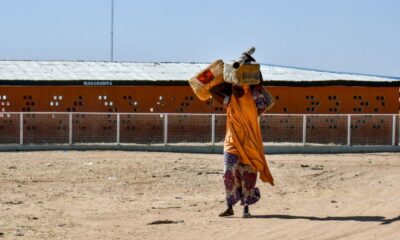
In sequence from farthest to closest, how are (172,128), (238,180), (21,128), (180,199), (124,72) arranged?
1. (124,72)
2. (172,128)
3. (21,128)
4. (180,199)
5. (238,180)

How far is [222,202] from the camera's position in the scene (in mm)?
15172

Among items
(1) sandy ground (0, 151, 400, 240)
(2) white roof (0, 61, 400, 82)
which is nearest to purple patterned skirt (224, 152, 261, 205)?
(1) sandy ground (0, 151, 400, 240)

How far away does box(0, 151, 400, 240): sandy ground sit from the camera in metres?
11.6

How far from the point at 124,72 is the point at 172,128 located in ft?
15.8

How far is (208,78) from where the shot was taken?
520 inches

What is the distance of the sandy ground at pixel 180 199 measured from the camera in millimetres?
11609

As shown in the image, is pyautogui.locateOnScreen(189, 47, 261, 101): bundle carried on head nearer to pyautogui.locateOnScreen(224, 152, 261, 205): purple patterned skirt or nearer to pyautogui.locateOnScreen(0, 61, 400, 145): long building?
pyautogui.locateOnScreen(224, 152, 261, 205): purple patterned skirt

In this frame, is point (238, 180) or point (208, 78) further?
point (208, 78)

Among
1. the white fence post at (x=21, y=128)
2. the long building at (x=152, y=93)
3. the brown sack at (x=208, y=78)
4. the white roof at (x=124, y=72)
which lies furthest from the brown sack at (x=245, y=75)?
the white roof at (x=124, y=72)

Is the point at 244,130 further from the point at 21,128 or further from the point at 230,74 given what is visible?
the point at 21,128

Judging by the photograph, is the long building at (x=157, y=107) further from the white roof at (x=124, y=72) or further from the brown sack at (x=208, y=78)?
the brown sack at (x=208, y=78)

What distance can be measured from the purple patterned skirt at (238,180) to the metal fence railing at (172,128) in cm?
1518

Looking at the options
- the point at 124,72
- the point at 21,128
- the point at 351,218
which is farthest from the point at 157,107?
the point at 351,218

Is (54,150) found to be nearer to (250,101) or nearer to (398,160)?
(398,160)
